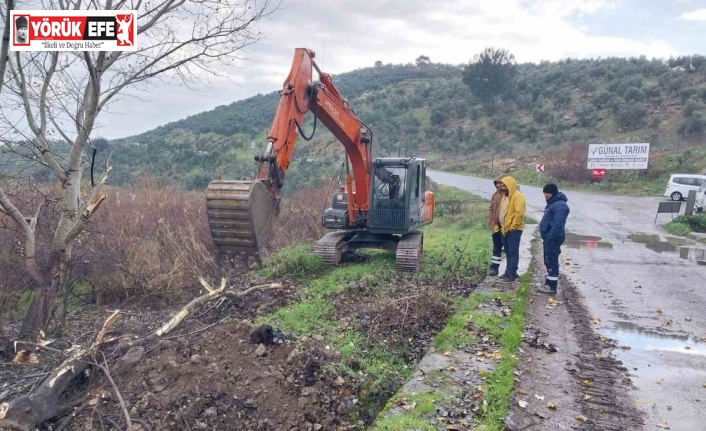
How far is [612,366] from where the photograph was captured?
6.79m

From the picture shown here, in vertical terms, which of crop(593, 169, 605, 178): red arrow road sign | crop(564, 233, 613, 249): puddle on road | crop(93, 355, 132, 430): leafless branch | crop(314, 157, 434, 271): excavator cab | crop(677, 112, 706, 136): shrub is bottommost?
crop(93, 355, 132, 430): leafless branch

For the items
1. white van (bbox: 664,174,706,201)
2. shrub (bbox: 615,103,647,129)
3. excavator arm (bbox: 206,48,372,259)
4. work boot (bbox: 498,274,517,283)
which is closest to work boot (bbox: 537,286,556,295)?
work boot (bbox: 498,274,517,283)

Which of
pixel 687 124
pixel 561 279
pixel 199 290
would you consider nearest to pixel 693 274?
pixel 561 279

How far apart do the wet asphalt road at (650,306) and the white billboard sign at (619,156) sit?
50.6 ft

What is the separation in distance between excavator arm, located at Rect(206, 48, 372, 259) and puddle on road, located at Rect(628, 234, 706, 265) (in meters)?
8.55

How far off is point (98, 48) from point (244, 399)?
4.36m

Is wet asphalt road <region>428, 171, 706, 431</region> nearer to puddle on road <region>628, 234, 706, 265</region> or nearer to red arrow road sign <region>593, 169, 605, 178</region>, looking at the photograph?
puddle on road <region>628, 234, 706, 265</region>

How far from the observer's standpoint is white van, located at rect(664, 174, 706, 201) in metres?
28.8

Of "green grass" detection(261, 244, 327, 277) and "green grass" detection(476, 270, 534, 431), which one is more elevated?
"green grass" detection(261, 244, 327, 277)

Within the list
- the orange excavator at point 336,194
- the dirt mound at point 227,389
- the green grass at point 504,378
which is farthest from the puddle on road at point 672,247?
the dirt mound at point 227,389

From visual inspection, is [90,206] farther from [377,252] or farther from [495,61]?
[495,61]

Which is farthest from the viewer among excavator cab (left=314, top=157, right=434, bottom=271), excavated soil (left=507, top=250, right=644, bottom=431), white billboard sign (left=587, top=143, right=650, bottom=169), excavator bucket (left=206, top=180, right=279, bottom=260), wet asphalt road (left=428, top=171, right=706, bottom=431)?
white billboard sign (left=587, top=143, right=650, bottom=169)

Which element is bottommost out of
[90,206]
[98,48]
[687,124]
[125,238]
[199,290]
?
[199,290]

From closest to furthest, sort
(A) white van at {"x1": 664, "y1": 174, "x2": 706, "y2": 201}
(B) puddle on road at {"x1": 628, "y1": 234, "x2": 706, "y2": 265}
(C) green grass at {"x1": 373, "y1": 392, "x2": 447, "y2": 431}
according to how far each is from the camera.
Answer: (C) green grass at {"x1": 373, "y1": 392, "x2": 447, "y2": 431}, (B) puddle on road at {"x1": 628, "y1": 234, "x2": 706, "y2": 265}, (A) white van at {"x1": 664, "y1": 174, "x2": 706, "y2": 201}
